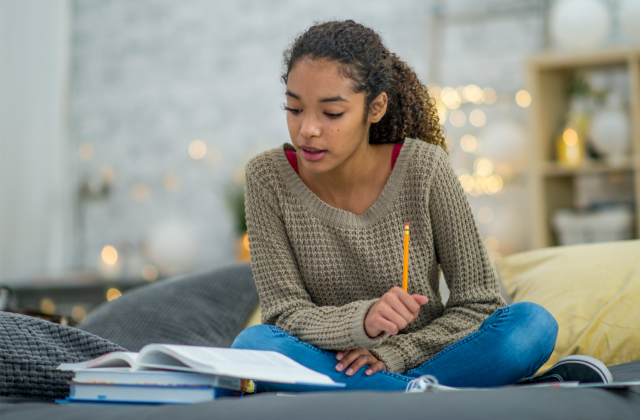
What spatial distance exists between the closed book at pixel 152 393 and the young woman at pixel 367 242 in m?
0.24

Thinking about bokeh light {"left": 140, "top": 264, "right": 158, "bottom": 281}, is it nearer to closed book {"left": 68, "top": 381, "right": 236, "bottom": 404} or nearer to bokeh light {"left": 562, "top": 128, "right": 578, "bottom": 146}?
bokeh light {"left": 562, "top": 128, "right": 578, "bottom": 146}

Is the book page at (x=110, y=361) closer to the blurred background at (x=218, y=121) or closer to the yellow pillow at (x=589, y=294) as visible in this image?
the yellow pillow at (x=589, y=294)

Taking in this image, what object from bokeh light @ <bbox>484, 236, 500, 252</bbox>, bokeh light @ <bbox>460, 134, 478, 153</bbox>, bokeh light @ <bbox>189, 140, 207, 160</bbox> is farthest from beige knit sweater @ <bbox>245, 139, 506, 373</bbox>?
bokeh light @ <bbox>189, 140, 207, 160</bbox>

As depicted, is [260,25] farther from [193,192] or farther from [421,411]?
[421,411]

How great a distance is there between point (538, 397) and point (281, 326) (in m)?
0.49

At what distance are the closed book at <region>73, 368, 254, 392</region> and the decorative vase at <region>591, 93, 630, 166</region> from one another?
208 centimetres

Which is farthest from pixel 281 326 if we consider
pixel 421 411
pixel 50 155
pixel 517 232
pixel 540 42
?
pixel 50 155

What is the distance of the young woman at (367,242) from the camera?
967 mm

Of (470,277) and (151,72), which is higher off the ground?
(151,72)

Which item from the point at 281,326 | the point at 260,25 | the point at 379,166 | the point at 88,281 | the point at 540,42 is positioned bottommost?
the point at 88,281

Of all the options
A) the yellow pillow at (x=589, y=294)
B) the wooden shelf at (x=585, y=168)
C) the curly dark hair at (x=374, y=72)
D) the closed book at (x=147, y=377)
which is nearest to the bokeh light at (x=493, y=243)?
the wooden shelf at (x=585, y=168)

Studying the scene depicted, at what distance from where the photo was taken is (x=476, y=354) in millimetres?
970

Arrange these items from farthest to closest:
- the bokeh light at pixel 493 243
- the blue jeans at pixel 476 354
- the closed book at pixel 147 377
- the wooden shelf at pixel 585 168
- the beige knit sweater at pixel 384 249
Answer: the bokeh light at pixel 493 243 < the wooden shelf at pixel 585 168 < the beige knit sweater at pixel 384 249 < the blue jeans at pixel 476 354 < the closed book at pixel 147 377

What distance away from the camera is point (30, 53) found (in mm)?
3320
